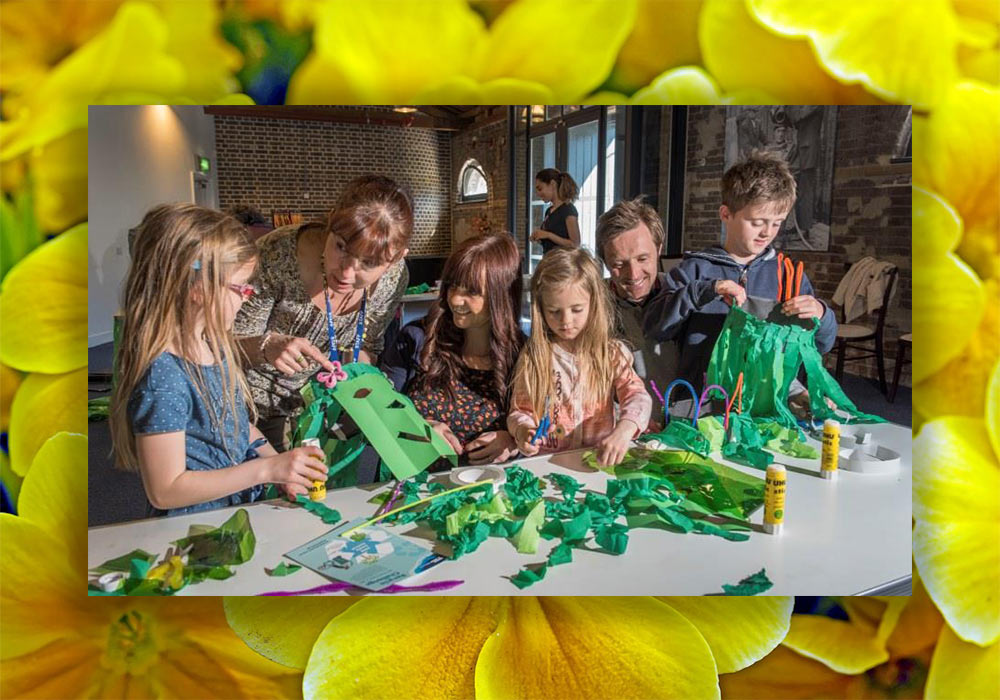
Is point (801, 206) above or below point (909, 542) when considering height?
above

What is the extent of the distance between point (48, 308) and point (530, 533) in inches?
54.5

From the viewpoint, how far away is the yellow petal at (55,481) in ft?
7.55

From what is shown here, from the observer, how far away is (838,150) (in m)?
2.22

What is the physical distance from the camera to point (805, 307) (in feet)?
7.47

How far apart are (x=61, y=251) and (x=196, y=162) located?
469 millimetres

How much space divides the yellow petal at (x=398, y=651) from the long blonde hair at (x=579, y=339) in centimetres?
60

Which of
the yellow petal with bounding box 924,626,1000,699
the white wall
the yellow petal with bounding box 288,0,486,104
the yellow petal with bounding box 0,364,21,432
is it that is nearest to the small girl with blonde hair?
the yellow petal with bounding box 288,0,486,104

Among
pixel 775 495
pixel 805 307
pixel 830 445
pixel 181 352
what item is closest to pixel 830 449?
pixel 830 445

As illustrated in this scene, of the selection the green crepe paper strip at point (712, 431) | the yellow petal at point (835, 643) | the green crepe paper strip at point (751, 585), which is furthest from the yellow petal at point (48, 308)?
the yellow petal at point (835, 643)

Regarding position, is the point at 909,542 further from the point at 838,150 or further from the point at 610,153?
the point at 610,153

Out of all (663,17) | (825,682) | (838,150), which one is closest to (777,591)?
(825,682)

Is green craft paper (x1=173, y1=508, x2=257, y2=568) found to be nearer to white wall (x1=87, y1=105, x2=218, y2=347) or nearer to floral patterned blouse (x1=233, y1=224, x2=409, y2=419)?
floral patterned blouse (x1=233, y1=224, x2=409, y2=419)

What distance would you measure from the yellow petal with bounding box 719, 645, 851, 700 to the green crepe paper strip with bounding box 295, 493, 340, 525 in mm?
1160

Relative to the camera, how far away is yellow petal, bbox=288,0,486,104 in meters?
2.23
